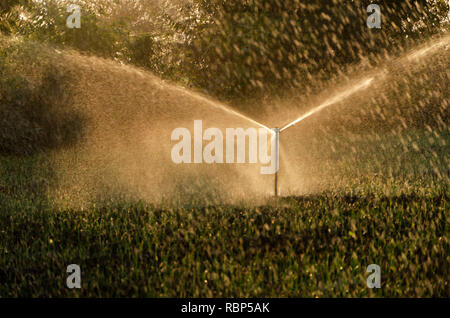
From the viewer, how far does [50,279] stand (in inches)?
132

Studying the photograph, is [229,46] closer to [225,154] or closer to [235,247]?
[225,154]

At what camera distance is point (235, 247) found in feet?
12.7

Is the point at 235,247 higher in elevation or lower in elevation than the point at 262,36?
lower

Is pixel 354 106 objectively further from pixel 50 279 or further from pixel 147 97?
pixel 50 279

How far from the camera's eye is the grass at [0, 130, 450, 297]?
10.4 feet

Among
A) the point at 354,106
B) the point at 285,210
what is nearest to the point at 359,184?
the point at 285,210
